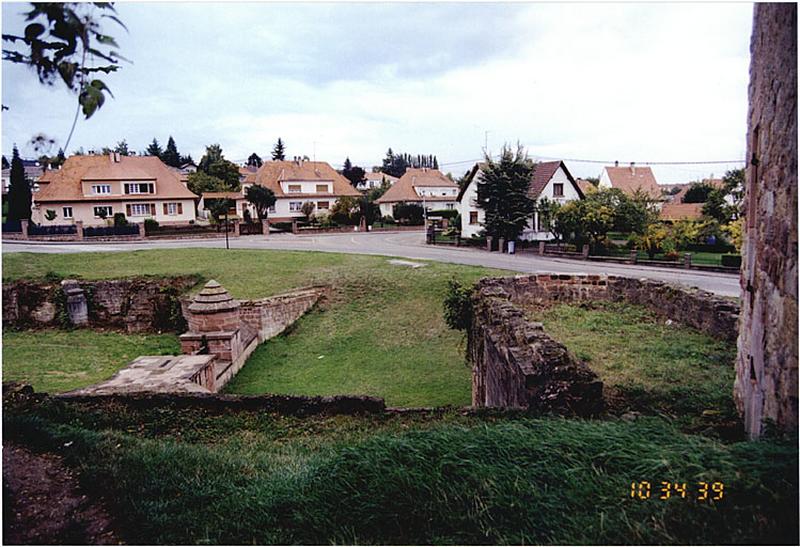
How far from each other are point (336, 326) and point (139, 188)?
120 feet

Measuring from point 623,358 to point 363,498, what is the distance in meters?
5.79

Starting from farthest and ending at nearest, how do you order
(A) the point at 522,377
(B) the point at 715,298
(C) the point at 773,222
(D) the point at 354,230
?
1. (D) the point at 354,230
2. (B) the point at 715,298
3. (A) the point at 522,377
4. (C) the point at 773,222

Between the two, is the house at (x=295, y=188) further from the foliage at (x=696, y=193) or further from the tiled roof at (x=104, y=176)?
the foliage at (x=696, y=193)

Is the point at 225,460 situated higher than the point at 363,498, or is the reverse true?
the point at 363,498

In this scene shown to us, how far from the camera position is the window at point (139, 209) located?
46.0 metres

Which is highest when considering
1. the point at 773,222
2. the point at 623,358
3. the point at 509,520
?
the point at 773,222

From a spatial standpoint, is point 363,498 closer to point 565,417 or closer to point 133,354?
point 565,417

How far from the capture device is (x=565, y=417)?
16.0 feet

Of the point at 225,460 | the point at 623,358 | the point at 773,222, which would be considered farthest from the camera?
the point at 623,358

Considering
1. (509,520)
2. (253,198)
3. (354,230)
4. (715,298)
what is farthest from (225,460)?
(253,198)

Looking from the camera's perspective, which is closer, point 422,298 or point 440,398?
point 440,398

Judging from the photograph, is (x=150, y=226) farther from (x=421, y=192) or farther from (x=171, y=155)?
(x=171, y=155)

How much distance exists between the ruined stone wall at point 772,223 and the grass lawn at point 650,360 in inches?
40.1

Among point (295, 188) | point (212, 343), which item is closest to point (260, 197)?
point (295, 188)
